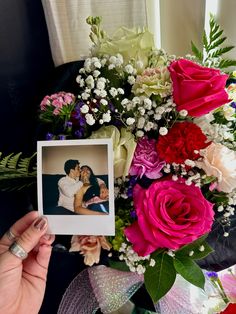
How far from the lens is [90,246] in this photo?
668 mm

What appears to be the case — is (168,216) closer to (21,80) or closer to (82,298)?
(82,298)

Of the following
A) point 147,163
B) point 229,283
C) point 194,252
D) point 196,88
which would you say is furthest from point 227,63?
point 229,283

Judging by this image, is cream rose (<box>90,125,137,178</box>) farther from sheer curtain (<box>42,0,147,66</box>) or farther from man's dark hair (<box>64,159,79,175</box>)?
sheer curtain (<box>42,0,147,66</box>)

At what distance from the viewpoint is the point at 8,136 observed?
101 centimetres

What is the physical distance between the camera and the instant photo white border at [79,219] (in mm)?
615

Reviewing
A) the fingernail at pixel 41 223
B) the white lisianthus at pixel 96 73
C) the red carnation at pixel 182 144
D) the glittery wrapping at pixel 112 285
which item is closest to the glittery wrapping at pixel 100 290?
the glittery wrapping at pixel 112 285

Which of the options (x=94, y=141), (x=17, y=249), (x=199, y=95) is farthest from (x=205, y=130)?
(x=17, y=249)

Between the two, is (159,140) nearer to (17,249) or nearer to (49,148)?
(49,148)

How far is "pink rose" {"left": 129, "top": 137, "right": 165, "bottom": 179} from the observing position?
25.0 inches

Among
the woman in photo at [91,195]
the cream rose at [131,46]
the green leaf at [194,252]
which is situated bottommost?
the green leaf at [194,252]

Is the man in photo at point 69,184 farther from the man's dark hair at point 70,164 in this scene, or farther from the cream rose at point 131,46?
the cream rose at point 131,46

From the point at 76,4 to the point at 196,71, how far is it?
0.50 meters

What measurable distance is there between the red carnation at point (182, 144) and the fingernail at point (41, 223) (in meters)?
0.24

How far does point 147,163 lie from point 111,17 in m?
0.53
